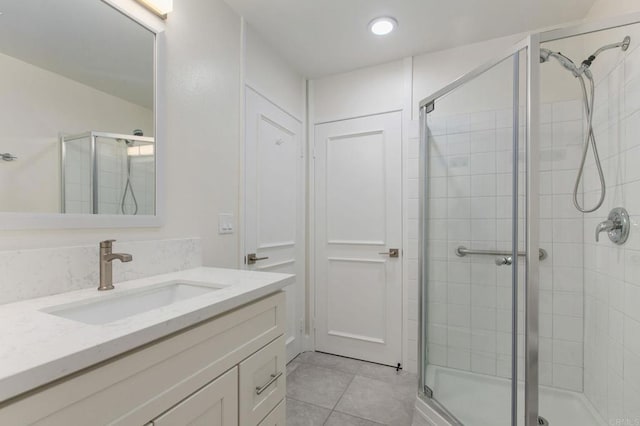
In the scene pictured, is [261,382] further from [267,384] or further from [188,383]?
[188,383]

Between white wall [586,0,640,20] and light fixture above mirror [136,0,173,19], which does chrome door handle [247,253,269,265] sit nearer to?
light fixture above mirror [136,0,173,19]

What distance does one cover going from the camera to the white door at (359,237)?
237 centimetres

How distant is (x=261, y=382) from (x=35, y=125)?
3.62ft

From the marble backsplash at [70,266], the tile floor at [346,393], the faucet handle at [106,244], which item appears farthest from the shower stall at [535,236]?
the faucet handle at [106,244]

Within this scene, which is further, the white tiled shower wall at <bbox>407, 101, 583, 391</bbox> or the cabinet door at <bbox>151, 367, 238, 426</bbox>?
the white tiled shower wall at <bbox>407, 101, 583, 391</bbox>

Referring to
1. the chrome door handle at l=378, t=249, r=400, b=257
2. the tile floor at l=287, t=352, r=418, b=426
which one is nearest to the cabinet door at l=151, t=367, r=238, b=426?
the tile floor at l=287, t=352, r=418, b=426

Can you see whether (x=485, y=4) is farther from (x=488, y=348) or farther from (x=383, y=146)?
(x=488, y=348)

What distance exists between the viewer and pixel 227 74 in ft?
5.80

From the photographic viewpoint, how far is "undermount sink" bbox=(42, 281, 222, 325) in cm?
89

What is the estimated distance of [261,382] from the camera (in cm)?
102

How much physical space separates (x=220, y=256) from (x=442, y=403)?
4.84 ft

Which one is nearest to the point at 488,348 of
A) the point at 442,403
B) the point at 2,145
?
the point at 442,403

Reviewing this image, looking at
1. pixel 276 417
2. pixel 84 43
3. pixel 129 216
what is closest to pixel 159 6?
pixel 84 43

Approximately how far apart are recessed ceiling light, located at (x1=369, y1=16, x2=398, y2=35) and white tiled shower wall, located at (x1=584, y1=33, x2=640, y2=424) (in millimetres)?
1169
